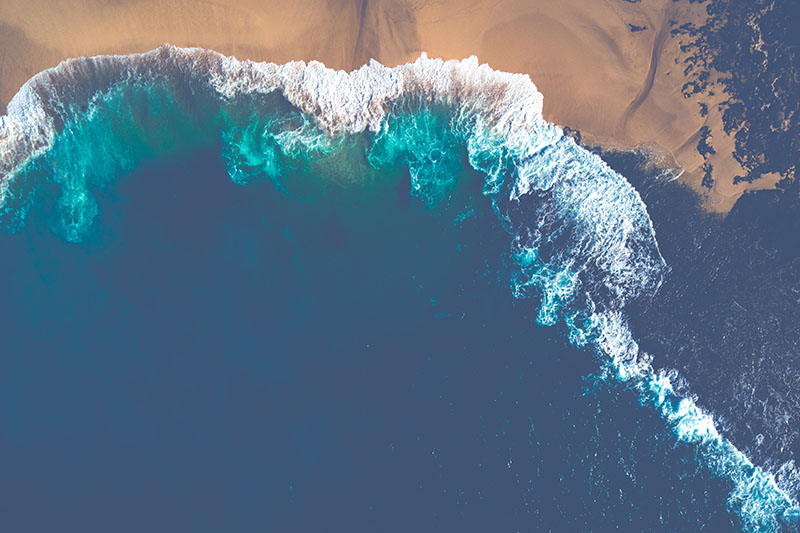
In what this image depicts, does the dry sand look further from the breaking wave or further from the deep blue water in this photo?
the deep blue water

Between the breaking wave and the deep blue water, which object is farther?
the breaking wave

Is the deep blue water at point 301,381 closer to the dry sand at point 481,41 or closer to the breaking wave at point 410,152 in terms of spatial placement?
the breaking wave at point 410,152

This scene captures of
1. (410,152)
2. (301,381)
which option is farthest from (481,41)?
(301,381)

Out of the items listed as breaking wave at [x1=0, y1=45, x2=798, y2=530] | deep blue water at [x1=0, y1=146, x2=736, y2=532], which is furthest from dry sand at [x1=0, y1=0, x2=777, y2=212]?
deep blue water at [x1=0, y1=146, x2=736, y2=532]

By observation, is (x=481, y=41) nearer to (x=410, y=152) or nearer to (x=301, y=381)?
(x=410, y=152)

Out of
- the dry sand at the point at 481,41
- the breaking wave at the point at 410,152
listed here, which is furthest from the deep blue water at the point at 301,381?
the dry sand at the point at 481,41
